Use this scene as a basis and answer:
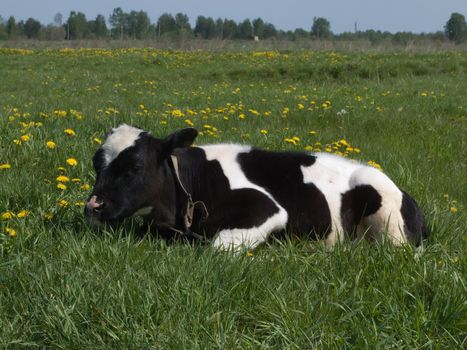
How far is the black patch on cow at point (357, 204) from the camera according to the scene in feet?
14.0

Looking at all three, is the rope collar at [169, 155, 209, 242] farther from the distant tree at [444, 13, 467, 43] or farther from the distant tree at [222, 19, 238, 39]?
the distant tree at [222, 19, 238, 39]

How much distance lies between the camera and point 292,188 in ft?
14.0

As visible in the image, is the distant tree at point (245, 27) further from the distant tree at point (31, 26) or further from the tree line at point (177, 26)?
the distant tree at point (31, 26)

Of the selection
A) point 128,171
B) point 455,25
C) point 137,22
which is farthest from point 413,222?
point 137,22

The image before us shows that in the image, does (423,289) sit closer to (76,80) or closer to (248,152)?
(248,152)

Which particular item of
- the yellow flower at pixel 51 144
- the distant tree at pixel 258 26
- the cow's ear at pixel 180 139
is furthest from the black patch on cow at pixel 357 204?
the distant tree at pixel 258 26

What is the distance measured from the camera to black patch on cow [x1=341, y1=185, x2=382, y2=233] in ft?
14.0

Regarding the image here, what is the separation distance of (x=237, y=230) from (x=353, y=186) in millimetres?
1012

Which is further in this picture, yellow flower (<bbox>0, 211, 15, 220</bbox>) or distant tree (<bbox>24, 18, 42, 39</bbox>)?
distant tree (<bbox>24, 18, 42, 39</bbox>)

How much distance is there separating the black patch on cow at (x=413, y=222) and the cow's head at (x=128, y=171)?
1.69 m

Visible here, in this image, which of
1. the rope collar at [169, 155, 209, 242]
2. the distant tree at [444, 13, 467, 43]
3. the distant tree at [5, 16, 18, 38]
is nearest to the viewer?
the rope collar at [169, 155, 209, 242]

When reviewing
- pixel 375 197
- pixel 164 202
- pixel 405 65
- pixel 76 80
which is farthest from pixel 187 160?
pixel 405 65

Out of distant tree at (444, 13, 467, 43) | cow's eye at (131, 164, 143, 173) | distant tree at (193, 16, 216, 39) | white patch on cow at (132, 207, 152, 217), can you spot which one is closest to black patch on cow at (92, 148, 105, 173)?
cow's eye at (131, 164, 143, 173)

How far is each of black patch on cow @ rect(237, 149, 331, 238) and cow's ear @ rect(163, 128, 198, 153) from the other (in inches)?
24.8
